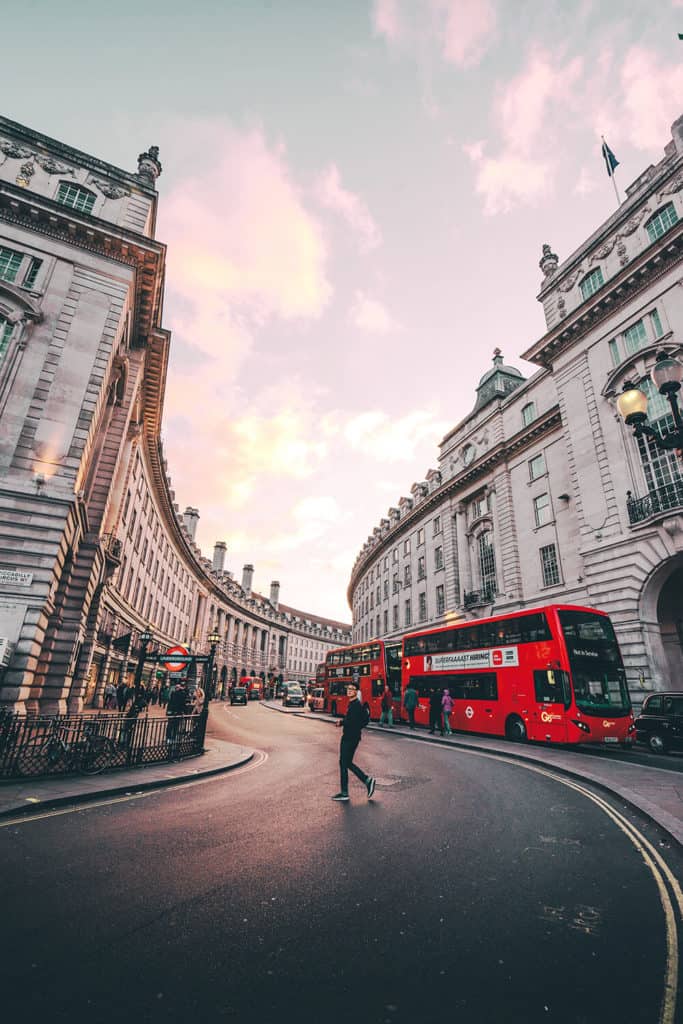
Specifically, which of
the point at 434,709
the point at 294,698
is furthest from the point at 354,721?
the point at 294,698

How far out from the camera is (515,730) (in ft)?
55.8

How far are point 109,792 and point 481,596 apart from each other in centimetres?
2799

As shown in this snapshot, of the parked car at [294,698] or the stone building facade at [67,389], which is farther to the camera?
the parked car at [294,698]

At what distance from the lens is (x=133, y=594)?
112 feet

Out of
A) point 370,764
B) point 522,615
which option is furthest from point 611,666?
point 370,764

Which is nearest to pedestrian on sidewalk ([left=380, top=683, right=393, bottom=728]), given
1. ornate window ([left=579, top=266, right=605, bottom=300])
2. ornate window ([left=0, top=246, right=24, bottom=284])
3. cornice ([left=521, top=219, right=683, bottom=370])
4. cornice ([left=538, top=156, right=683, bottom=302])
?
cornice ([left=521, top=219, right=683, bottom=370])

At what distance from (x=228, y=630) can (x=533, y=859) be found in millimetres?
78905

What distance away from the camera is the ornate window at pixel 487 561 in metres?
32.5

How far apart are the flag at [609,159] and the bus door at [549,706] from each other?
26.6 meters

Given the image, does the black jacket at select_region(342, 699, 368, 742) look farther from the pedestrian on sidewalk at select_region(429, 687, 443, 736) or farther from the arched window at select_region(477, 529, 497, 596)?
the arched window at select_region(477, 529, 497, 596)

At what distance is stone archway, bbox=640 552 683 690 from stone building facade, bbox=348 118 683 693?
5 centimetres

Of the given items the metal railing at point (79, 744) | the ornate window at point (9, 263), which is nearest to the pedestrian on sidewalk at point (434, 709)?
the metal railing at point (79, 744)

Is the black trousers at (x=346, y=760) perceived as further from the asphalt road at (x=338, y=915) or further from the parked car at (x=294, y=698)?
the parked car at (x=294, y=698)

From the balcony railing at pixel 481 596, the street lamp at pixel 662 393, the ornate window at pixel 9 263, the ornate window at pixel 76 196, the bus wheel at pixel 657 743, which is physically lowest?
the bus wheel at pixel 657 743
